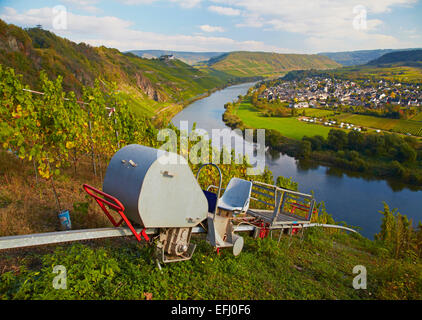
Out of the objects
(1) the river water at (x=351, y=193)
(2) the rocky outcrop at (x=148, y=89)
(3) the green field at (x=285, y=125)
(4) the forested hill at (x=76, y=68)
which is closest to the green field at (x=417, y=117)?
(3) the green field at (x=285, y=125)

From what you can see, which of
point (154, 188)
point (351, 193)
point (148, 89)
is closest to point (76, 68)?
point (148, 89)

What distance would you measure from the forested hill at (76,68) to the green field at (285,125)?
2805 centimetres

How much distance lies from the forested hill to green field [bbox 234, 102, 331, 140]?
28.1 m

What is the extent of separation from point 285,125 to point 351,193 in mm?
41680

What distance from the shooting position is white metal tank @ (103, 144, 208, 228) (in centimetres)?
420

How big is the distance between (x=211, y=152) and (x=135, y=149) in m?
10.6

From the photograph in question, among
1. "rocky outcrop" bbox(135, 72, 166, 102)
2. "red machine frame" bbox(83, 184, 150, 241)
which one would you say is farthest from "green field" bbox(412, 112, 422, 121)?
"red machine frame" bbox(83, 184, 150, 241)

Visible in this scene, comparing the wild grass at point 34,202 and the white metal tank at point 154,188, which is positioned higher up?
the white metal tank at point 154,188

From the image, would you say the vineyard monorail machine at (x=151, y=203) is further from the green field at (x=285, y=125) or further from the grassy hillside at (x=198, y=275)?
the green field at (x=285, y=125)

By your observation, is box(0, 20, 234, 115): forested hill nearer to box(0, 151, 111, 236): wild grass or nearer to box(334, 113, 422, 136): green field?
box(0, 151, 111, 236): wild grass

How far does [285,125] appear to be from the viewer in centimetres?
8438

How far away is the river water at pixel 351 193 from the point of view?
3769 cm

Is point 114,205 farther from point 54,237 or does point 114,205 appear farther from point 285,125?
point 285,125
